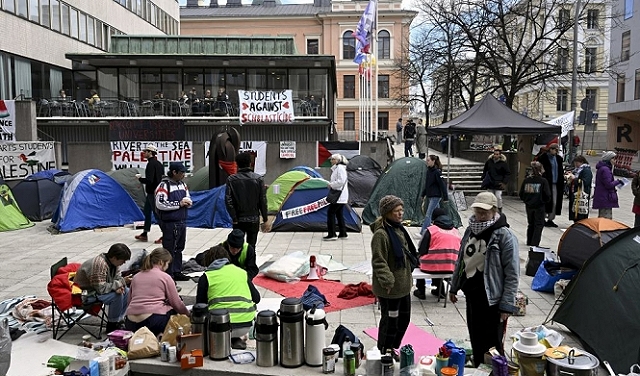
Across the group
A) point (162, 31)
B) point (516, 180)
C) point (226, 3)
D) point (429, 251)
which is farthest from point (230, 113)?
point (226, 3)

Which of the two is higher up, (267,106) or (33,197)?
(267,106)

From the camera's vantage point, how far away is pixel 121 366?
507 centimetres

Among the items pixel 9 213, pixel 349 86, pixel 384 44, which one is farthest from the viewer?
pixel 349 86

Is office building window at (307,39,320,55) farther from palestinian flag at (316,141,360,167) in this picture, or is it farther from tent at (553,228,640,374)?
tent at (553,228,640,374)

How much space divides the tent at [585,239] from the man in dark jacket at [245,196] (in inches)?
169

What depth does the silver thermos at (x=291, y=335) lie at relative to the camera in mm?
5031

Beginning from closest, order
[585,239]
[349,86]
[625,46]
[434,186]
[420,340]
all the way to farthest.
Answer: [420,340] → [585,239] → [434,186] → [625,46] → [349,86]

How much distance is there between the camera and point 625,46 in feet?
133

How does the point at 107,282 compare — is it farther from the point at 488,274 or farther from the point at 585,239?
the point at 585,239

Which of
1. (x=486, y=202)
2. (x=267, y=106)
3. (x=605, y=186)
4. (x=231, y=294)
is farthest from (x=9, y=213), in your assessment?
(x=605, y=186)

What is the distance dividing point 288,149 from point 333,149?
165 centimetres

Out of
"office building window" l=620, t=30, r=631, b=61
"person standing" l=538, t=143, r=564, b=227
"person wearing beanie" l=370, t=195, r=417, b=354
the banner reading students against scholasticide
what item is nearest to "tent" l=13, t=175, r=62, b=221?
the banner reading students against scholasticide

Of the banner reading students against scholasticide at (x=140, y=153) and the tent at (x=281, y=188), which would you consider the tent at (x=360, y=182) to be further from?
the banner reading students against scholasticide at (x=140, y=153)

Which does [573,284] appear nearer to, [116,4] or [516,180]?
[516,180]
